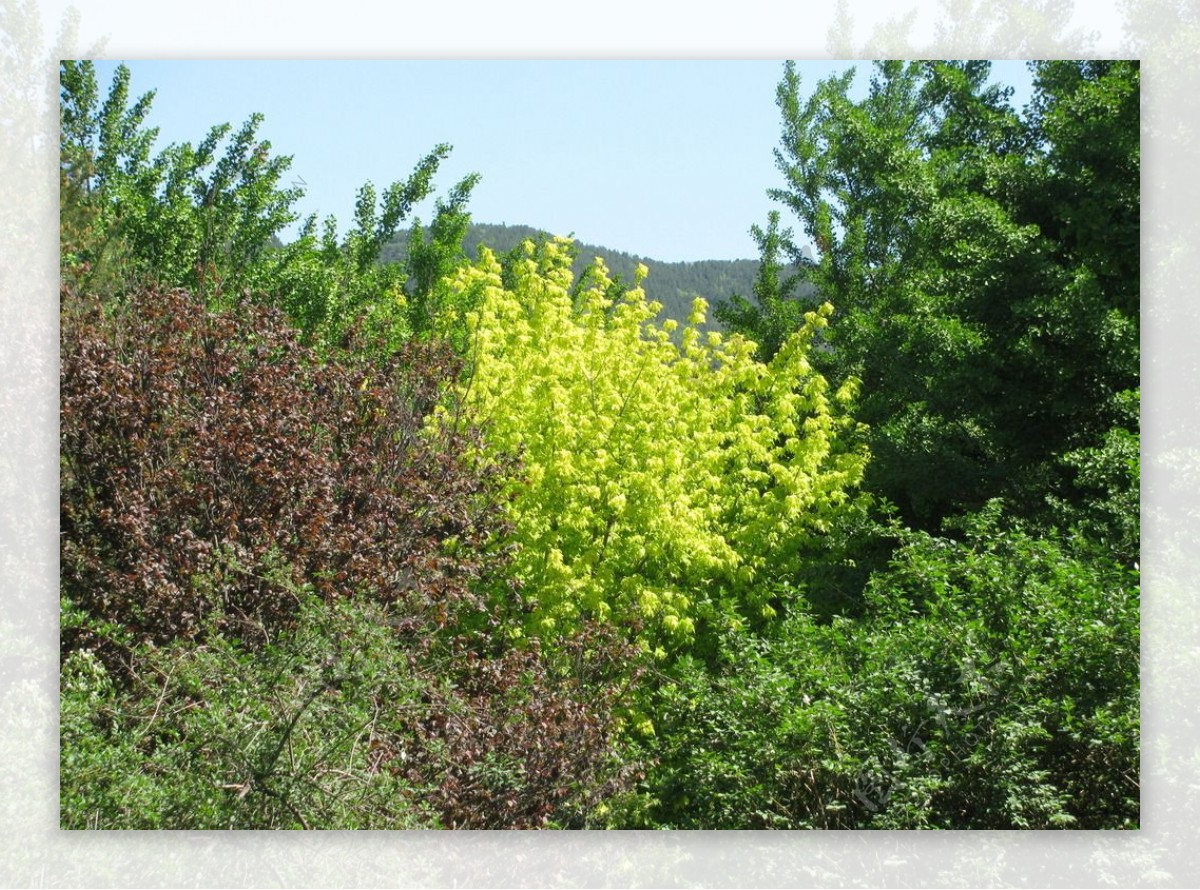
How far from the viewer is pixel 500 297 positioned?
800 cm

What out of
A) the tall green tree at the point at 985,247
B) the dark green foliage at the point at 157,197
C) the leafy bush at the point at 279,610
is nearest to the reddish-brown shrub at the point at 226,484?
the leafy bush at the point at 279,610

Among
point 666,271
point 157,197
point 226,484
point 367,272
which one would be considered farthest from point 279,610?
point 367,272

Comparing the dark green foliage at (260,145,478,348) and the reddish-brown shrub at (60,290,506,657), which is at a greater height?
the dark green foliage at (260,145,478,348)

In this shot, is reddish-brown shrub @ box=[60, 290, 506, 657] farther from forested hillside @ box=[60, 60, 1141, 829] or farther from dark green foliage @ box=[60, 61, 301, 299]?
dark green foliage @ box=[60, 61, 301, 299]

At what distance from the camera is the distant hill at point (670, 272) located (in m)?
6.75

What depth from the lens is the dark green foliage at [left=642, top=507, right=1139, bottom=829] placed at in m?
4.96

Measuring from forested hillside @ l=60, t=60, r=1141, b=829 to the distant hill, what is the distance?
6cm

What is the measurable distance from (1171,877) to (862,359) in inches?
172

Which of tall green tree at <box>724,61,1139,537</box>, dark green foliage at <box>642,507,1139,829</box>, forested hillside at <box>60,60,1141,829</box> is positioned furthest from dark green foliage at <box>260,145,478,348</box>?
dark green foliage at <box>642,507,1139,829</box>

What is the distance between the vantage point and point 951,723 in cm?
508

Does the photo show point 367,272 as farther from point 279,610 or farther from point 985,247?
point 985,247

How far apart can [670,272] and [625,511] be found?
126 centimetres

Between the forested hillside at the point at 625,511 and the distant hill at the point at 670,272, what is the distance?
0.21 feet

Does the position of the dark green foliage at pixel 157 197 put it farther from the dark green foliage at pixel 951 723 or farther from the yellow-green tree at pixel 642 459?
the dark green foliage at pixel 951 723
